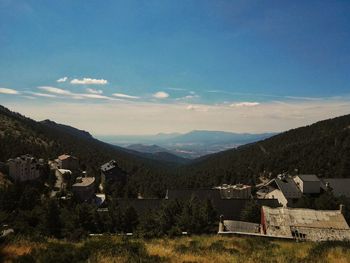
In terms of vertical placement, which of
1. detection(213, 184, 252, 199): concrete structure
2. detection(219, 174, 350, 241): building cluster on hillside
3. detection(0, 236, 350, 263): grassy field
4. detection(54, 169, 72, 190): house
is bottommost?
detection(213, 184, 252, 199): concrete structure

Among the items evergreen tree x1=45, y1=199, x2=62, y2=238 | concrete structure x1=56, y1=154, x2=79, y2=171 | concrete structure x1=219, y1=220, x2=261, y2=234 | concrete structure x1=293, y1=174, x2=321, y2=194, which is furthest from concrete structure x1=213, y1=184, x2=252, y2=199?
evergreen tree x1=45, y1=199, x2=62, y2=238

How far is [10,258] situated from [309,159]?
383 ft

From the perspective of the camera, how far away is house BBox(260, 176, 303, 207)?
77.6 m

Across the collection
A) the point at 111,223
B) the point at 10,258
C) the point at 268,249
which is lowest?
the point at 111,223

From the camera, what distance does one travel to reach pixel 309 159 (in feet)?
379

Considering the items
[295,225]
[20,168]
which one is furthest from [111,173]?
[295,225]

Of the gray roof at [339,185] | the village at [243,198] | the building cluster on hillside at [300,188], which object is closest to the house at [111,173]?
the village at [243,198]

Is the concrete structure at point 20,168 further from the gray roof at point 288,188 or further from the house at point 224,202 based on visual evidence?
the gray roof at point 288,188

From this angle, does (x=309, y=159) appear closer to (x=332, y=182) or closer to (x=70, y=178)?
(x=332, y=182)

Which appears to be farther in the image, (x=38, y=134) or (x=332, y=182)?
(x=38, y=134)

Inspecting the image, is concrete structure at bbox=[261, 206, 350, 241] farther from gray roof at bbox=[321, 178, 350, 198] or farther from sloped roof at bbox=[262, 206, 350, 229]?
gray roof at bbox=[321, 178, 350, 198]

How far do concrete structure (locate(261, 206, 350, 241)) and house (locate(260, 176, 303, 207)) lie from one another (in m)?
31.2

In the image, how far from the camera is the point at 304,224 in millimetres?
40906

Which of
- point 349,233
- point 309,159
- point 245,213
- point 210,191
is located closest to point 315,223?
point 349,233
